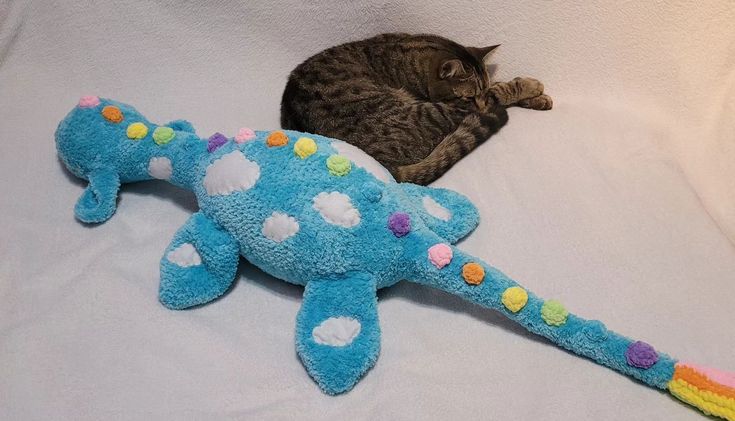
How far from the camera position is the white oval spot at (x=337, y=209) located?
46.3 inches

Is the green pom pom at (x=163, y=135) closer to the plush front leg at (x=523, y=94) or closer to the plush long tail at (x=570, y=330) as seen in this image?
the plush long tail at (x=570, y=330)

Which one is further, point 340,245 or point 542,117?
point 542,117

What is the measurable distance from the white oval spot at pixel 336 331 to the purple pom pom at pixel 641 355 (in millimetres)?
476

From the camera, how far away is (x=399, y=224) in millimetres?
1189

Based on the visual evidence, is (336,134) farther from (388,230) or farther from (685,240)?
(685,240)

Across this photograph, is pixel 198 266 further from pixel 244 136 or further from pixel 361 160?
pixel 361 160

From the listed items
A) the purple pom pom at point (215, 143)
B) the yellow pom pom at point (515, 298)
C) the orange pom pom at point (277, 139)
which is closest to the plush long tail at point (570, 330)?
the yellow pom pom at point (515, 298)

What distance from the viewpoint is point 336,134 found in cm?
163

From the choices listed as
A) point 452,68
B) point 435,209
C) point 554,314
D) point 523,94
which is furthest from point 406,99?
point 554,314

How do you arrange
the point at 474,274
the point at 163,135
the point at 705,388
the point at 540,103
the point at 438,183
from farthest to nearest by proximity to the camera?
the point at 540,103 → the point at 438,183 → the point at 163,135 → the point at 474,274 → the point at 705,388

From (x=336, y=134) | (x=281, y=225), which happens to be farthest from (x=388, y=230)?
(x=336, y=134)

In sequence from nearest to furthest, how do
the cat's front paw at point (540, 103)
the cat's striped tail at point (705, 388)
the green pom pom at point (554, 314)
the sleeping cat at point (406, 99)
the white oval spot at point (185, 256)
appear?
the cat's striped tail at point (705, 388) < the green pom pom at point (554, 314) < the white oval spot at point (185, 256) < the sleeping cat at point (406, 99) < the cat's front paw at point (540, 103)

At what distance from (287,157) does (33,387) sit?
615 mm

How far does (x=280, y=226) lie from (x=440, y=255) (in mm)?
303
